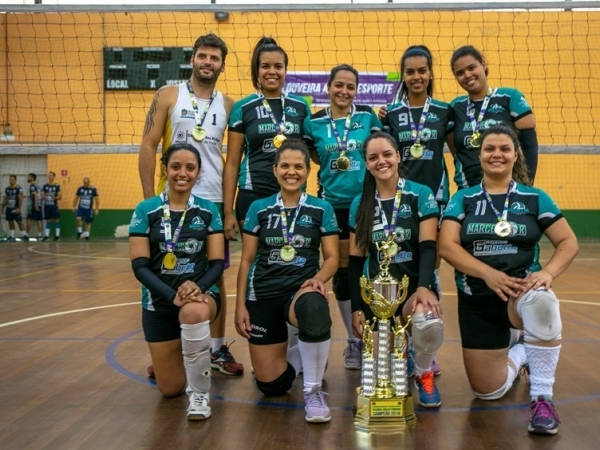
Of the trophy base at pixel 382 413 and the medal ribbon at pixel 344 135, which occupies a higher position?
the medal ribbon at pixel 344 135

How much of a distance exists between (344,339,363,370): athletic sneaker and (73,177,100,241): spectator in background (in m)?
13.5

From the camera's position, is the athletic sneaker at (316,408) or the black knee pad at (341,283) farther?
the black knee pad at (341,283)

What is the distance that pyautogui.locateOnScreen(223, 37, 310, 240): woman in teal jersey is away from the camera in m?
4.12

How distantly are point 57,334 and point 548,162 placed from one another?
1355 centimetres

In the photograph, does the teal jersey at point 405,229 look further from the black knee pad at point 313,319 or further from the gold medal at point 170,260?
the gold medal at point 170,260

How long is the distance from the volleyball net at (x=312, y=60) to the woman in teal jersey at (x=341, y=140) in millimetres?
11195

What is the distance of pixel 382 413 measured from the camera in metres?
3.15

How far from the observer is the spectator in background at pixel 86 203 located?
1688 cm

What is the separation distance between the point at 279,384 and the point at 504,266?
1.24 m

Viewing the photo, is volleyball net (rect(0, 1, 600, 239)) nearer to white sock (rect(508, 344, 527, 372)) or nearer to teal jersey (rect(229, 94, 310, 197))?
teal jersey (rect(229, 94, 310, 197))

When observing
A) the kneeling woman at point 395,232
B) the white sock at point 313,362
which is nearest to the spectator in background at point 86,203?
the kneeling woman at point 395,232

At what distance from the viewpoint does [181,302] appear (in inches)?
136

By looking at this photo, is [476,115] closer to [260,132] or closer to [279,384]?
[260,132]

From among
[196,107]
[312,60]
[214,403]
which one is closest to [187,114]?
[196,107]
